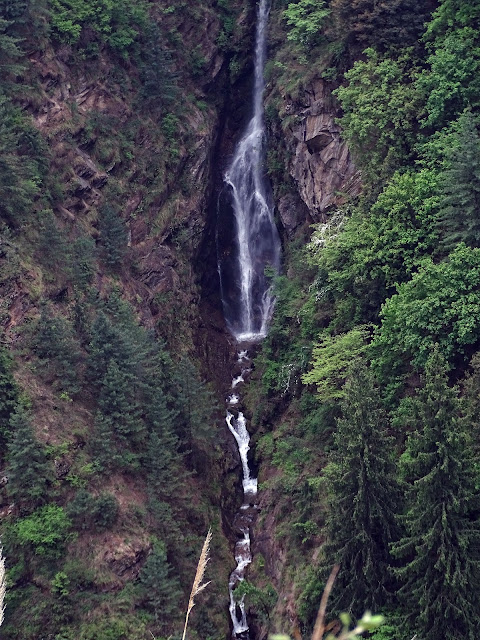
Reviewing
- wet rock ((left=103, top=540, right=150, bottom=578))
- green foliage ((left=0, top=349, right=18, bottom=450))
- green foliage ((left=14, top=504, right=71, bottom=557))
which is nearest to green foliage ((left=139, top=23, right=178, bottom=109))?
green foliage ((left=0, top=349, right=18, bottom=450))

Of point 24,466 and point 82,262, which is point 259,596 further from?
point 82,262

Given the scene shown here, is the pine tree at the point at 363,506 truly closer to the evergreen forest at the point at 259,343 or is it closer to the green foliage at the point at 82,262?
the evergreen forest at the point at 259,343

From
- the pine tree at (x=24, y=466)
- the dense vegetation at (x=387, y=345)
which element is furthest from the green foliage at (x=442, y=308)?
the pine tree at (x=24, y=466)

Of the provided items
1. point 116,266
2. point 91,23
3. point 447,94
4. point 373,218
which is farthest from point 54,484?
point 91,23

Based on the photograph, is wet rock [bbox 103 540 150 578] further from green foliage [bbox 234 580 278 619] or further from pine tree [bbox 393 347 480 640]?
pine tree [bbox 393 347 480 640]

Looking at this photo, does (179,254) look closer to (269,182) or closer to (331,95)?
(269,182)
